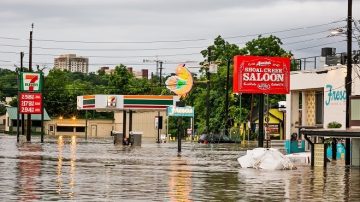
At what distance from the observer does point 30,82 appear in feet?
270

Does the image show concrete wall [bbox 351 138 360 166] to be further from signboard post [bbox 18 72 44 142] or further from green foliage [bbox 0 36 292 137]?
green foliage [bbox 0 36 292 137]

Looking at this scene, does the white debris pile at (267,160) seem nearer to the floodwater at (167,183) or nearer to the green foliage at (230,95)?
the floodwater at (167,183)

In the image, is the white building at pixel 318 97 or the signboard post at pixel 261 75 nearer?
the signboard post at pixel 261 75

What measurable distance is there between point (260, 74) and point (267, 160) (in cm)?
1077

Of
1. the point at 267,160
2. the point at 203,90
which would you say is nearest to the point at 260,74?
the point at 267,160

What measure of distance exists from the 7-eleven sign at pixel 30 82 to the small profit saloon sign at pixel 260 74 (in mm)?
38483

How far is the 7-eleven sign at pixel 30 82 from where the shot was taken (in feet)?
269

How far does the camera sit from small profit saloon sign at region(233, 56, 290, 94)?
156ft

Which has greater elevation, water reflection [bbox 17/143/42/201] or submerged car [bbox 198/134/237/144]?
submerged car [bbox 198/134/237/144]

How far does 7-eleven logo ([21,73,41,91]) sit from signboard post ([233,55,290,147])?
126 feet

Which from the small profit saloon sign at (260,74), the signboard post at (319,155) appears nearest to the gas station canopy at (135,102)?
the small profit saloon sign at (260,74)

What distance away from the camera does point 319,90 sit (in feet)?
210

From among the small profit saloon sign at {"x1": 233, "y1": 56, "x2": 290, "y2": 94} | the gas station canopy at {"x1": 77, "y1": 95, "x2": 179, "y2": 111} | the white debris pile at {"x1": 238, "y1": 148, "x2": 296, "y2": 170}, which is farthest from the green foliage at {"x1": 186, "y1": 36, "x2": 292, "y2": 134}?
the white debris pile at {"x1": 238, "y1": 148, "x2": 296, "y2": 170}

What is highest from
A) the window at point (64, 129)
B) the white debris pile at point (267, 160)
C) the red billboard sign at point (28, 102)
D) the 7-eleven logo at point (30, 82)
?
the 7-eleven logo at point (30, 82)
